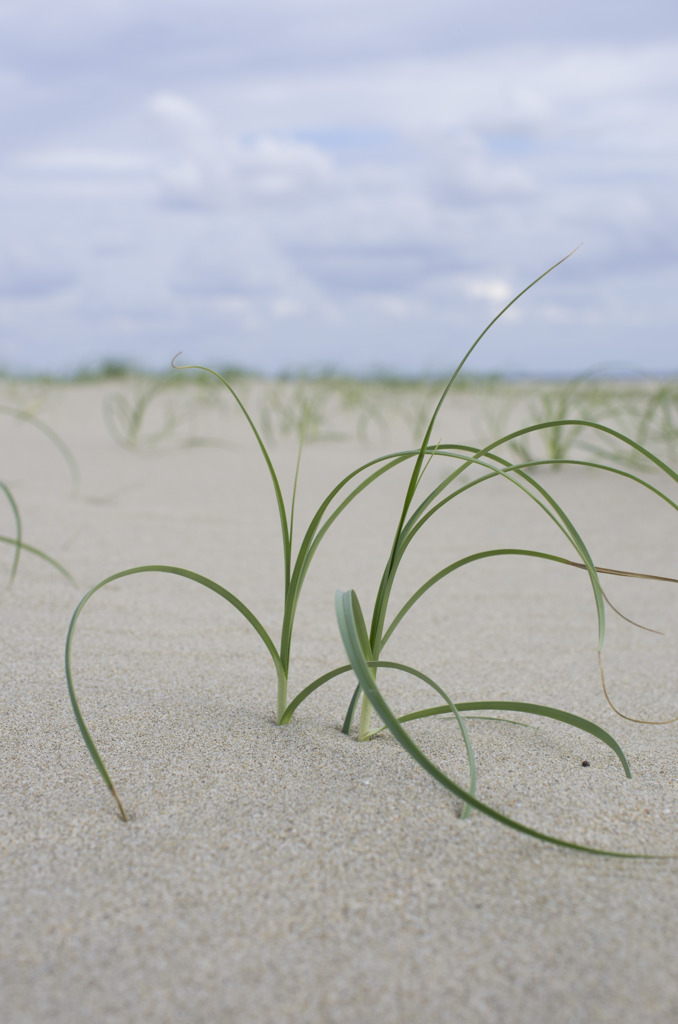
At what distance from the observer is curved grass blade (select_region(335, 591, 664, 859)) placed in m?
0.66

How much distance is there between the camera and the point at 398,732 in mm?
664

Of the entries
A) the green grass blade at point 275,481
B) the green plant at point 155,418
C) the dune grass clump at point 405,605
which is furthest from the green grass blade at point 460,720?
the green plant at point 155,418

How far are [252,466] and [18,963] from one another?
9.53 feet

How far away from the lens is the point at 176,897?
686 mm

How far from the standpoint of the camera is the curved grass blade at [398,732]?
2.15 ft

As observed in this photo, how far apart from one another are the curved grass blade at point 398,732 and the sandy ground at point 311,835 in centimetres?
3

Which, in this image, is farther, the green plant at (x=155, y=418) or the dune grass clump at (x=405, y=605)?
the green plant at (x=155, y=418)

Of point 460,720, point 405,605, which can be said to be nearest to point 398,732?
point 460,720

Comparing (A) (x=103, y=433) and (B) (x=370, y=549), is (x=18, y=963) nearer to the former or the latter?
(B) (x=370, y=549)

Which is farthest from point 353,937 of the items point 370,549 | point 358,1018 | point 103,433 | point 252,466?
point 103,433

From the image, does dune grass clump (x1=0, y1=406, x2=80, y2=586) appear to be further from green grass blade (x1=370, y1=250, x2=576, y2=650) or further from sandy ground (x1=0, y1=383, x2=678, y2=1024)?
green grass blade (x1=370, y1=250, x2=576, y2=650)

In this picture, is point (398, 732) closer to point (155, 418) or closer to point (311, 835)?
point (311, 835)

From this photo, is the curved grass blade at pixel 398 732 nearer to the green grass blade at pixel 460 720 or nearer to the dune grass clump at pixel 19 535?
the green grass blade at pixel 460 720

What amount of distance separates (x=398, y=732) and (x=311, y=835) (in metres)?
0.17
